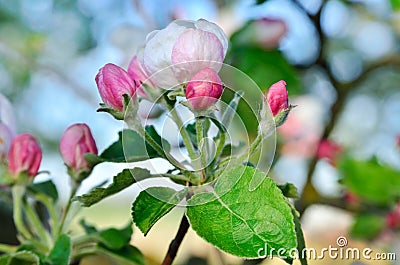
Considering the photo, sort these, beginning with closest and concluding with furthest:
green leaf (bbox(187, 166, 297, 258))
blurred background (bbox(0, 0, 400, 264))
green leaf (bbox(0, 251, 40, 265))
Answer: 1. green leaf (bbox(187, 166, 297, 258))
2. green leaf (bbox(0, 251, 40, 265))
3. blurred background (bbox(0, 0, 400, 264))

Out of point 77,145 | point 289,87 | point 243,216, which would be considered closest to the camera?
point 243,216

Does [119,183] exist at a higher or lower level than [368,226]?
lower

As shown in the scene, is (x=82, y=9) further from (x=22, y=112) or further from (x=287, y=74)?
(x=287, y=74)

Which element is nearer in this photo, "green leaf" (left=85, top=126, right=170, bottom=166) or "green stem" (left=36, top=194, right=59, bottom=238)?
"green leaf" (left=85, top=126, right=170, bottom=166)

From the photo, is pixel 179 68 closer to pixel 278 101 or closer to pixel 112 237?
pixel 278 101

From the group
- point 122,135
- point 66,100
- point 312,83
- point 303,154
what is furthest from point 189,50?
point 66,100

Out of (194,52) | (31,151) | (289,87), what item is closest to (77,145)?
(31,151)

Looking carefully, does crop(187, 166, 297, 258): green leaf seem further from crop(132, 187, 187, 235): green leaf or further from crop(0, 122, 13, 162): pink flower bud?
crop(0, 122, 13, 162): pink flower bud

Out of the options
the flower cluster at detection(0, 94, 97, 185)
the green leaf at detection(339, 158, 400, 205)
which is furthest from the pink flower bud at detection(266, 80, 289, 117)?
the green leaf at detection(339, 158, 400, 205)
